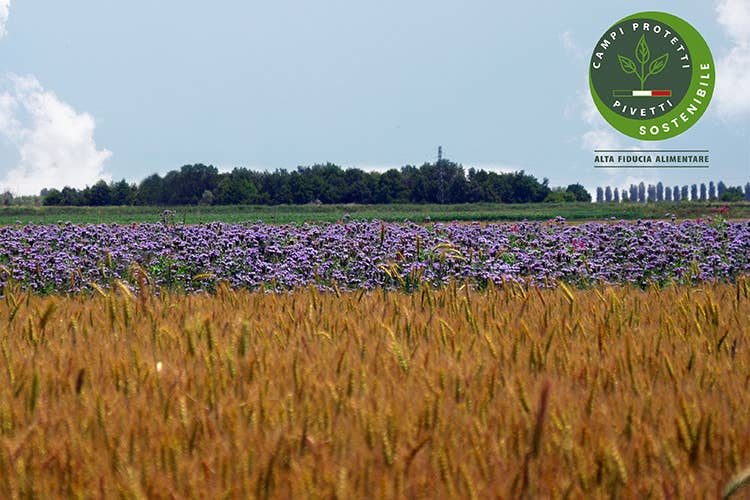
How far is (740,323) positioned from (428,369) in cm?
208

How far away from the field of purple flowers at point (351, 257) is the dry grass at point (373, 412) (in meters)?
4.80

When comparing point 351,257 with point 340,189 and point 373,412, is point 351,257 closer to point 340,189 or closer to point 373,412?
point 373,412

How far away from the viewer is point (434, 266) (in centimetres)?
951

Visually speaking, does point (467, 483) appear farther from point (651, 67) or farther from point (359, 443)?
point (651, 67)

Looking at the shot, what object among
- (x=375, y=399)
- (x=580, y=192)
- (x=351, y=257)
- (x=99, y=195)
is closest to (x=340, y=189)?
(x=99, y=195)

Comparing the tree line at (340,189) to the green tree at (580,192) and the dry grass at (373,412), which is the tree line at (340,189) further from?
the dry grass at (373,412)

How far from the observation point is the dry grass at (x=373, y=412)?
2014mm

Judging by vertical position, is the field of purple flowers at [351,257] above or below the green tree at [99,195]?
below

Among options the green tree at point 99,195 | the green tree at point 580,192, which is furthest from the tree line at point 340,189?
the green tree at point 580,192

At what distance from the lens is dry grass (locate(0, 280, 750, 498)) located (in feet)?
6.61

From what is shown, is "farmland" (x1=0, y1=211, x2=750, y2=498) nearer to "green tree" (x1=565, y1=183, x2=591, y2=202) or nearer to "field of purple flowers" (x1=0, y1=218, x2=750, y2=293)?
Answer: "field of purple flowers" (x1=0, y1=218, x2=750, y2=293)

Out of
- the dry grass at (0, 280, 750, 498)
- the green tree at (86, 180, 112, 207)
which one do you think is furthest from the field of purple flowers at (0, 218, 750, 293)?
the green tree at (86, 180, 112, 207)

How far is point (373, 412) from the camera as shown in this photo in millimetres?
2346

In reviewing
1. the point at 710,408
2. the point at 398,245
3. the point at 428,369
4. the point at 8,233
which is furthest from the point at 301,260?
the point at 710,408
